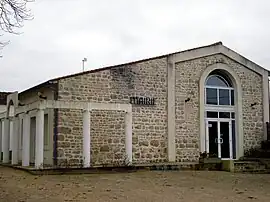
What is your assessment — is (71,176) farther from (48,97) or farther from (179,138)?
(179,138)

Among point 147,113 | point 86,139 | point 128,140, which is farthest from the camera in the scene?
point 147,113

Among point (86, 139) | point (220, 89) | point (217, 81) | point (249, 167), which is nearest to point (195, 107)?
point (220, 89)

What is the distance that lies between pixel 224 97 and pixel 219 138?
83.1 inches

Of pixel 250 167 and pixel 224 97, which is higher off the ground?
pixel 224 97

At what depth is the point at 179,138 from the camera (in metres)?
20.7

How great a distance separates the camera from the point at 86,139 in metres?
17.0

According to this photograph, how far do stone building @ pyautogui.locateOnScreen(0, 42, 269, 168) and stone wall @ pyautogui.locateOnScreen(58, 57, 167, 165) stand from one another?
0.04 meters

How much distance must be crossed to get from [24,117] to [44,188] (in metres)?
6.88

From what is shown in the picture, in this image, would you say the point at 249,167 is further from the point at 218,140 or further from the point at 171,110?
the point at 171,110

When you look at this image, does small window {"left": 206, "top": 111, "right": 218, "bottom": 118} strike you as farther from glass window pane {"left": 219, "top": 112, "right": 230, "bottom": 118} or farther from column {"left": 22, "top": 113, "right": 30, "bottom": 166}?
column {"left": 22, "top": 113, "right": 30, "bottom": 166}

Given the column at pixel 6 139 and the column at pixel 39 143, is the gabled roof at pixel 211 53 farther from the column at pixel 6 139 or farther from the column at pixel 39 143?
the column at pixel 39 143

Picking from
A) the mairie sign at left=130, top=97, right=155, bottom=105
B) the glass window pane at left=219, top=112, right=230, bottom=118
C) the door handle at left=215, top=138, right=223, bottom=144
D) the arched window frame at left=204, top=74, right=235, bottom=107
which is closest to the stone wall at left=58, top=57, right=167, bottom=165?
the mairie sign at left=130, top=97, right=155, bottom=105

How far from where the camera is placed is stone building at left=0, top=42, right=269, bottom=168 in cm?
1803

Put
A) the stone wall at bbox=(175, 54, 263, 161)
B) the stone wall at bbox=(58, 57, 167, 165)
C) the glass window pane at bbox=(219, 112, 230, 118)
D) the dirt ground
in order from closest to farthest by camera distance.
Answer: the dirt ground → the stone wall at bbox=(58, 57, 167, 165) → the stone wall at bbox=(175, 54, 263, 161) → the glass window pane at bbox=(219, 112, 230, 118)
